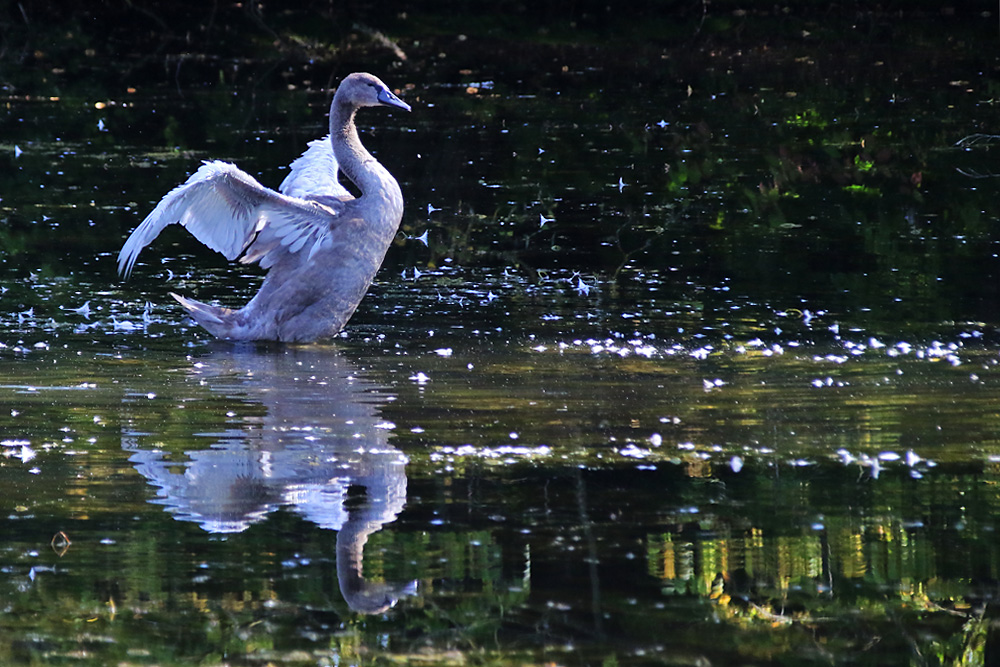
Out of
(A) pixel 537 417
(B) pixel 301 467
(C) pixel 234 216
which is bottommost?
(B) pixel 301 467

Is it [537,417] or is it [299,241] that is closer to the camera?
[537,417]

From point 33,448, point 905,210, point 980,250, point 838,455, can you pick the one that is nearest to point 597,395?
point 838,455

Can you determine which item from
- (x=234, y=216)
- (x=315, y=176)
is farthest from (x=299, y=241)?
(x=315, y=176)

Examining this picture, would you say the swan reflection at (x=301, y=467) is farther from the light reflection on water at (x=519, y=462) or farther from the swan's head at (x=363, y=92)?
the swan's head at (x=363, y=92)

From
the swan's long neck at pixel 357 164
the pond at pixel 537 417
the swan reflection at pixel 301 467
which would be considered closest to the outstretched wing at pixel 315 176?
the swan's long neck at pixel 357 164

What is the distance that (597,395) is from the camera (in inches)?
312

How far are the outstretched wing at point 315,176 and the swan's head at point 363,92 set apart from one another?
0.33 meters

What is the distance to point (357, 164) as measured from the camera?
31.8 feet

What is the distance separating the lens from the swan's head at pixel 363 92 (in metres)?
10.1

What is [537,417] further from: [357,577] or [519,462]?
[357,577]

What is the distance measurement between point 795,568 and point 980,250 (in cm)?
654

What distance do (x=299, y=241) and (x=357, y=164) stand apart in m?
0.58

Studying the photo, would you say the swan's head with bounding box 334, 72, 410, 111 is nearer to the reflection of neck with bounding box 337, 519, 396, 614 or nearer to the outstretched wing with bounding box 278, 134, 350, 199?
the outstretched wing with bounding box 278, 134, 350, 199

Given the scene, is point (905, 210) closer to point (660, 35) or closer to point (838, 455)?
point (838, 455)
